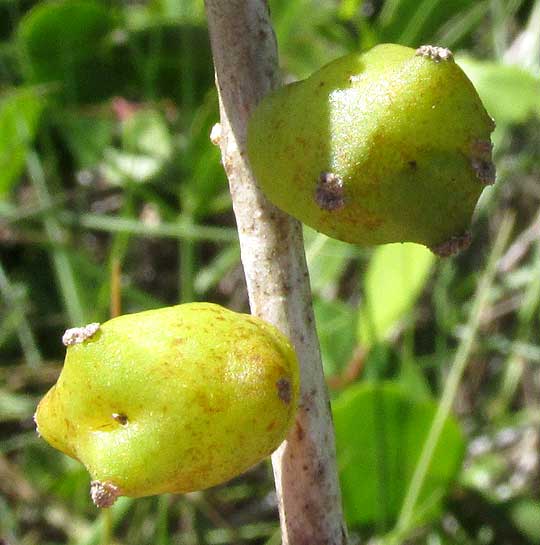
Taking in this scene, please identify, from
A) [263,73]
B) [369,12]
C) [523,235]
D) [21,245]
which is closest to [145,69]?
[21,245]

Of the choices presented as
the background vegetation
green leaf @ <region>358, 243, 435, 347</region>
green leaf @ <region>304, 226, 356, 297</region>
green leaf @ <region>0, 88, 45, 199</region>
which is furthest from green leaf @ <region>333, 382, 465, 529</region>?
green leaf @ <region>0, 88, 45, 199</region>

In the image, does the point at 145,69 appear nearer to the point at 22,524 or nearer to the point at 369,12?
the point at 369,12

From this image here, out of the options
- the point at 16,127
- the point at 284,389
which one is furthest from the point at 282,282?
the point at 16,127

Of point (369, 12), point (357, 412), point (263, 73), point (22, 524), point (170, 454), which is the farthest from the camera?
point (369, 12)

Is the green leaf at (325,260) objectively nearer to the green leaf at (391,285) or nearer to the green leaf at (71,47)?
the green leaf at (391,285)

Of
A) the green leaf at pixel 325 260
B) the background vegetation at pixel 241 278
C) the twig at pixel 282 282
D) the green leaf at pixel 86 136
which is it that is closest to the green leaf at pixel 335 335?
Result: the background vegetation at pixel 241 278
